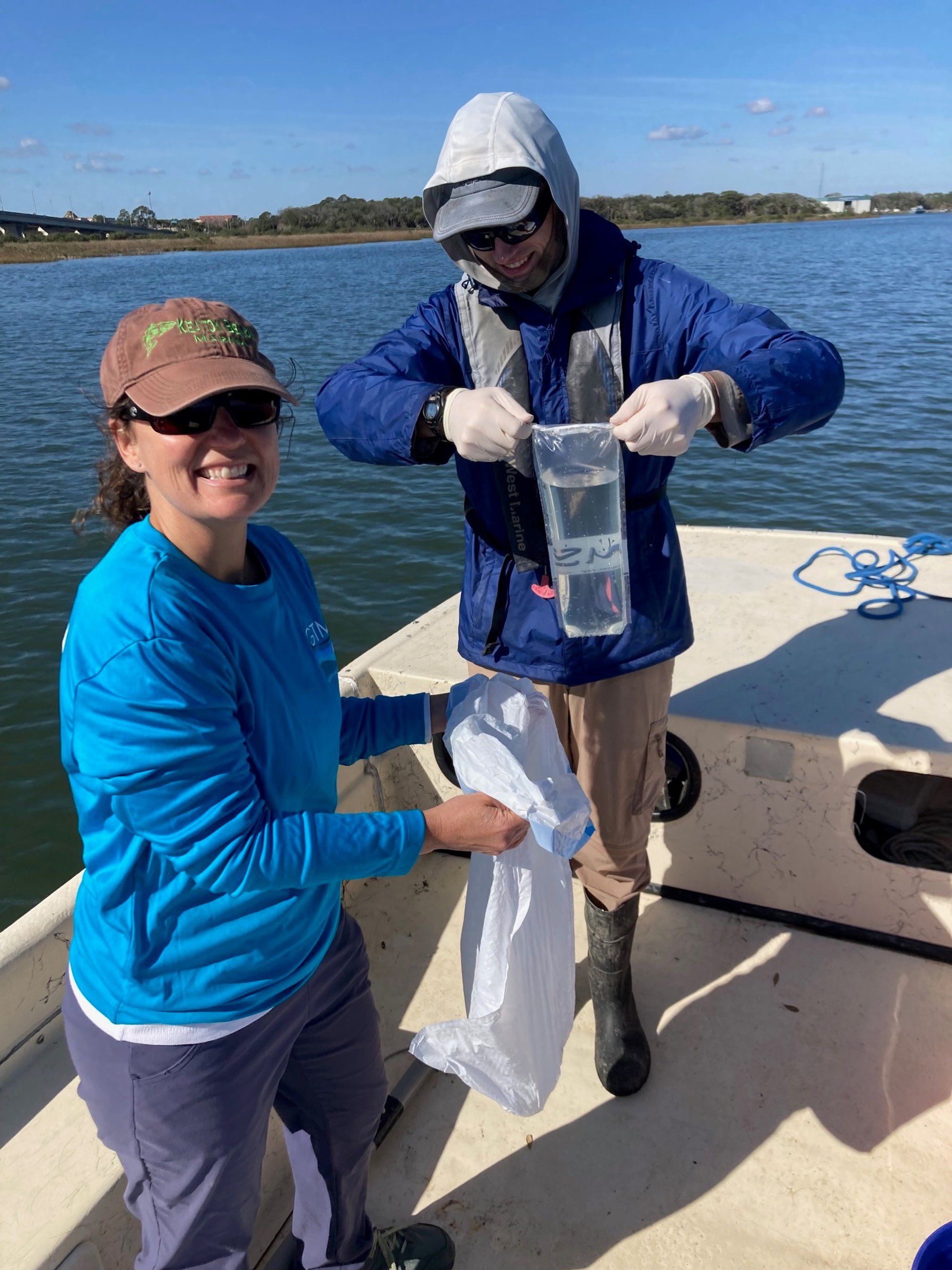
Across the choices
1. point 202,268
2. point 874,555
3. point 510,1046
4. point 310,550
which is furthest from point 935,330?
point 202,268

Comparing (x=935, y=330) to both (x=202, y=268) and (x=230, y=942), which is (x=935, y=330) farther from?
(x=202, y=268)

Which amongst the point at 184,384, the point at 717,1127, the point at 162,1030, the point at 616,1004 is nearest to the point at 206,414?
the point at 184,384

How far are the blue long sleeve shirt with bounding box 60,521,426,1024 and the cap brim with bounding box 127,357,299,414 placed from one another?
0.62ft

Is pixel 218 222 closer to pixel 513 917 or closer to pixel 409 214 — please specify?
pixel 409 214

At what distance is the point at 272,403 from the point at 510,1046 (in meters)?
1.38

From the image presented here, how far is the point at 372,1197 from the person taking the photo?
7.07ft

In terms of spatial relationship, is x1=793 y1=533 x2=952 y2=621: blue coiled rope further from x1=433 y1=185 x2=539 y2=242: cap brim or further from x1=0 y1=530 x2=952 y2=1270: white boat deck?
x1=433 y1=185 x2=539 y2=242: cap brim

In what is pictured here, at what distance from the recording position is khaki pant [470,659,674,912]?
7.06 feet

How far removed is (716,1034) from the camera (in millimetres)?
2518

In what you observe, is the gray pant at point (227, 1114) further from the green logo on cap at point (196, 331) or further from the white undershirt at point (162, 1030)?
the green logo on cap at point (196, 331)

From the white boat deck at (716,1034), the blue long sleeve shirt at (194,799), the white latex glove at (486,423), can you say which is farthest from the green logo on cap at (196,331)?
the white boat deck at (716,1034)

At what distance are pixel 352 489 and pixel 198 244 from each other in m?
78.0

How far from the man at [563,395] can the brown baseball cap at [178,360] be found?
485 millimetres

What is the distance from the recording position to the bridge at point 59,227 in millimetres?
81688
